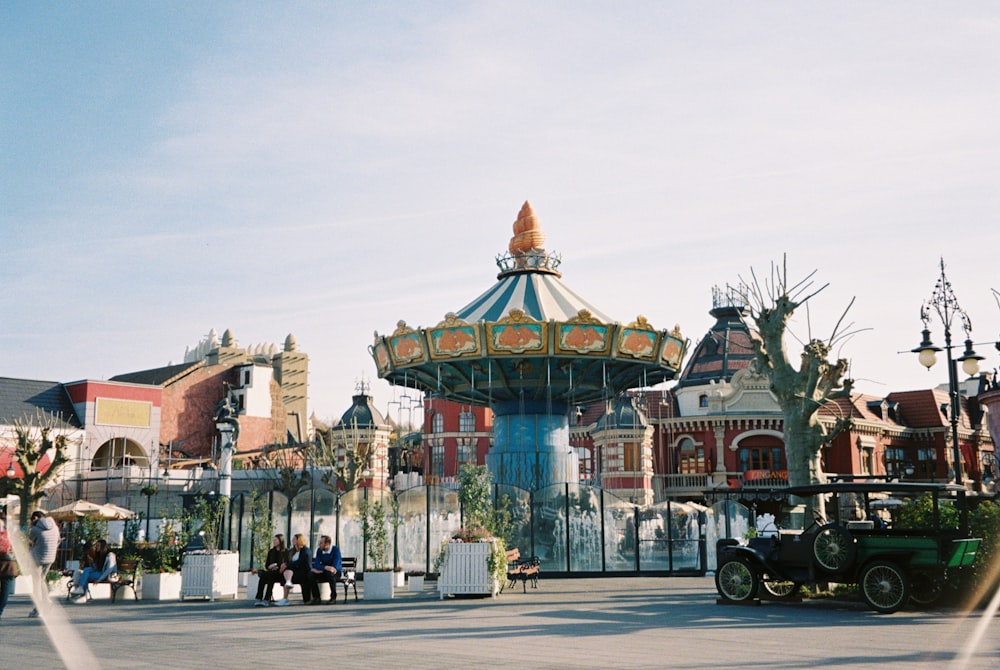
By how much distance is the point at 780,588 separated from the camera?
14930mm

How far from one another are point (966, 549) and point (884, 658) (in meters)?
5.22

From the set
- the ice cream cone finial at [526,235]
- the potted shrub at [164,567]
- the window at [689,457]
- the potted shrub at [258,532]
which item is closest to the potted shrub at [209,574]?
the potted shrub at [258,532]

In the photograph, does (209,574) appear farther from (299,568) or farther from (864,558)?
(864,558)

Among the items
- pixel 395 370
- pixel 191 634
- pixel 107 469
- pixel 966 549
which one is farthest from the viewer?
pixel 107 469

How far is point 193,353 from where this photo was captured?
305 ft

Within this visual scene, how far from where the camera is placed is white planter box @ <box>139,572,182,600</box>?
17188 mm

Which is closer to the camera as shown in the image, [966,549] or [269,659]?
[269,659]

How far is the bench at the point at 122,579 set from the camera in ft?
56.4

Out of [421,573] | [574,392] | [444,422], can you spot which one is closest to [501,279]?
[574,392]

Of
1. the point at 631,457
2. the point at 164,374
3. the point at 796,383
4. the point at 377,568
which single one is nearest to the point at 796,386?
the point at 796,383

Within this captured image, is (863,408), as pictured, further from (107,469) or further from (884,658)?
(884,658)

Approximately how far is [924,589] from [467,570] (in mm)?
6884

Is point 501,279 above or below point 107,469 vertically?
above

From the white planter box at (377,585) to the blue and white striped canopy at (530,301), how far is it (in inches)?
402
